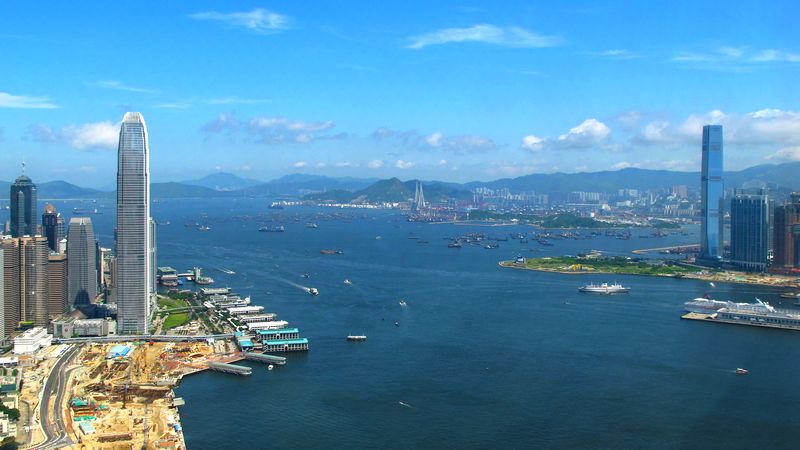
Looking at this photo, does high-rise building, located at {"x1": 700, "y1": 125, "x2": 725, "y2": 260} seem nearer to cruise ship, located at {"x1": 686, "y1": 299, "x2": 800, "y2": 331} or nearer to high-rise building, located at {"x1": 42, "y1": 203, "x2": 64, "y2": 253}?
cruise ship, located at {"x1": 686, "y1": 299, "x2": 800, "y2": 331}

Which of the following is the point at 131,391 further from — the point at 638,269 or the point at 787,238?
the point at 787,238

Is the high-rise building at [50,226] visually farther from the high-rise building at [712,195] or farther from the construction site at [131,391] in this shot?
the high-rise building at [712,195]

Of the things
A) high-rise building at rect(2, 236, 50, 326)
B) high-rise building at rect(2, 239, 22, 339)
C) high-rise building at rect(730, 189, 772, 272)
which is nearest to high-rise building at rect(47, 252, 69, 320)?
high-rise building at rect(2, 236, 50, 326)

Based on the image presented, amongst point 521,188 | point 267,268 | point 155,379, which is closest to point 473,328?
point 155,379

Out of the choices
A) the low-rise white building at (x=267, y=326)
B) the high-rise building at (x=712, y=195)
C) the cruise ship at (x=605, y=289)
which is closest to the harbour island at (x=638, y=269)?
the high-rise building at (x=712, y=195)

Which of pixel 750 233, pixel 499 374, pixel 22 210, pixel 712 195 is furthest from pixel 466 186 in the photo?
pixel 499 374

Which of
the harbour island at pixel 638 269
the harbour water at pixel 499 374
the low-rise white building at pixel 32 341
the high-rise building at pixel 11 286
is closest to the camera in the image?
the harbour water at pixel 499 374

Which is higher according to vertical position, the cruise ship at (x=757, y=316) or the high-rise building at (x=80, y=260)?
Result: the high-rise building at (x=80, y=260)
